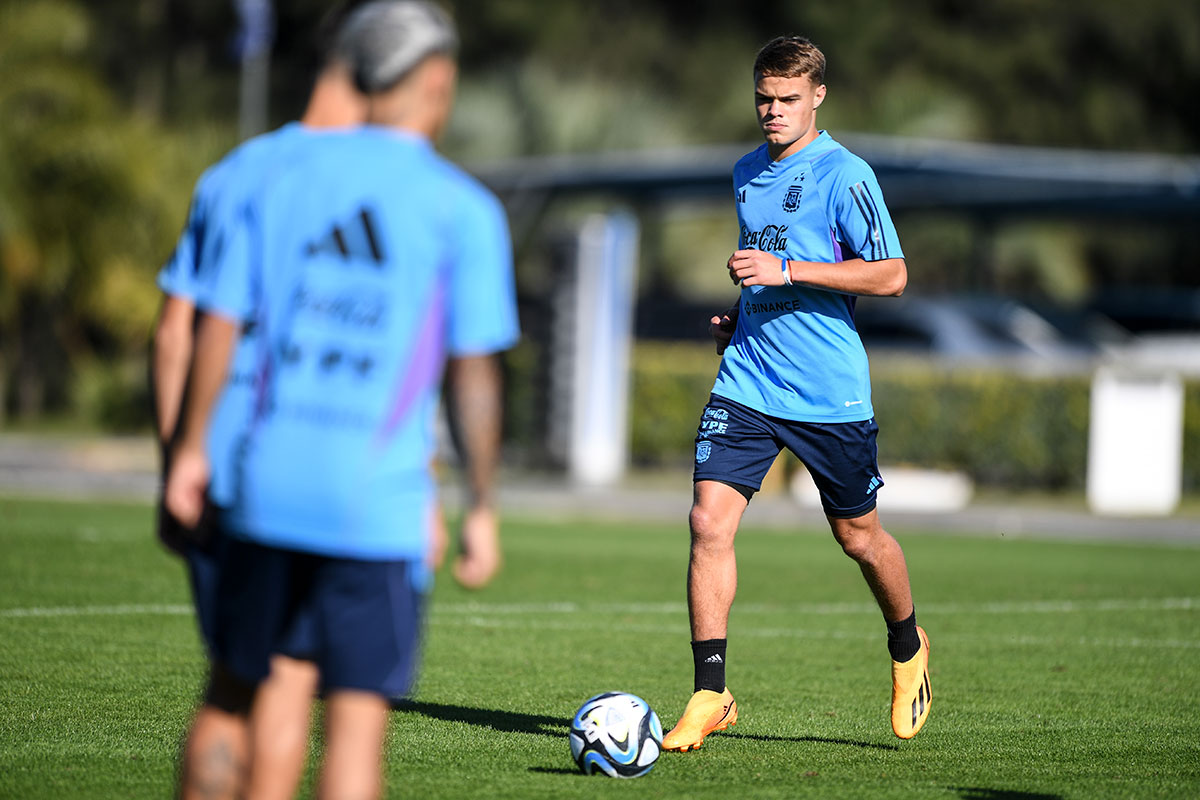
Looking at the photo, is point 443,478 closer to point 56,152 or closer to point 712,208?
point 56,152

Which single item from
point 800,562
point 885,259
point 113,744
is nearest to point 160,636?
point 113,744

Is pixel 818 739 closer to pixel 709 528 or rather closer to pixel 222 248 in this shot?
pixel 709 528

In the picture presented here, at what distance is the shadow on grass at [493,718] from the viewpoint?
589 centimetres

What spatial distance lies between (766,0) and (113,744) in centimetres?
4476

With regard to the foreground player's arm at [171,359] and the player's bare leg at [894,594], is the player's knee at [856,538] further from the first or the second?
the foreground player's arm at [171,359]

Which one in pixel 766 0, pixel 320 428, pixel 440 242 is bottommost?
pixel 320 428

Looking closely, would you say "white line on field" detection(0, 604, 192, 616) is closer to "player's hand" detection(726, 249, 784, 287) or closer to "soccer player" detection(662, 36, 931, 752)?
"soccer player" detection(662, 36, 931, 752)

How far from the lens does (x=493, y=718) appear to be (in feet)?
19.9

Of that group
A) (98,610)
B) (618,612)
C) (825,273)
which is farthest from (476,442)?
(618,612)

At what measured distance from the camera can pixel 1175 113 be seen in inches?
1841

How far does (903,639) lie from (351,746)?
3.17 meters

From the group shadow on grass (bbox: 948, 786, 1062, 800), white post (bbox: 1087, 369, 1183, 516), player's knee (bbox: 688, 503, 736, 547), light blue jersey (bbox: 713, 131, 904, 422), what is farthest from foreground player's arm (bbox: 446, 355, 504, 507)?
white post (bbox: 1087, 369, 1183, 516)

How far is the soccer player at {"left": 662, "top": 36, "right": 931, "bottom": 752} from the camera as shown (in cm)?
568

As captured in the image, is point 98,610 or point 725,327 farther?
point 98,610
